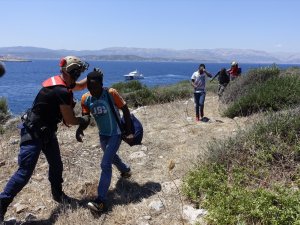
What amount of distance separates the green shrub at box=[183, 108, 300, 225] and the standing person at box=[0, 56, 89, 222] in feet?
6.21

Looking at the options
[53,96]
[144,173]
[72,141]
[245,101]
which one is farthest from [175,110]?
[53,96]

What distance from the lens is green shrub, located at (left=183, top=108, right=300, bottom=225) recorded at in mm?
4484

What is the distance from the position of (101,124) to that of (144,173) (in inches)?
59.5

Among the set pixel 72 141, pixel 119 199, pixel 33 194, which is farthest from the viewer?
pixel 72 141

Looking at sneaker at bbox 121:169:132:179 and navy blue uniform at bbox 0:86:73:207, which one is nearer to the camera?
navy blue uniform at bbox 0:86:73:207

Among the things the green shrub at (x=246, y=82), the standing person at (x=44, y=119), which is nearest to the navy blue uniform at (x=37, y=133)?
the standing person at (x=44, y=119)

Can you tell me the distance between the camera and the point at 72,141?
8.82 metres

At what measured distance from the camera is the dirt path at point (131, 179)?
17.6ft

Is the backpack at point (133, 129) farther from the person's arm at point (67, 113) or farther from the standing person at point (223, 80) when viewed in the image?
the standing person at point (223, 80)

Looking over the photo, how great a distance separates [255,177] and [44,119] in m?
2.83

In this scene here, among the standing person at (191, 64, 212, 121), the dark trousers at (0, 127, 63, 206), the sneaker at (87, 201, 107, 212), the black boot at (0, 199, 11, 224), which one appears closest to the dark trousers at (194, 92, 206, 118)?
the standing person at (191, 64, 212, 121)

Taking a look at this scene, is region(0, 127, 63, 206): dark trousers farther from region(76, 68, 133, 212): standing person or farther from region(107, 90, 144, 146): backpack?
region(107, 90, 144, 146): backpack

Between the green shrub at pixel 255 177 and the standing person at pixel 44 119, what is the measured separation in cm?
189

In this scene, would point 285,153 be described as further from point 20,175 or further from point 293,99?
point 293,99
